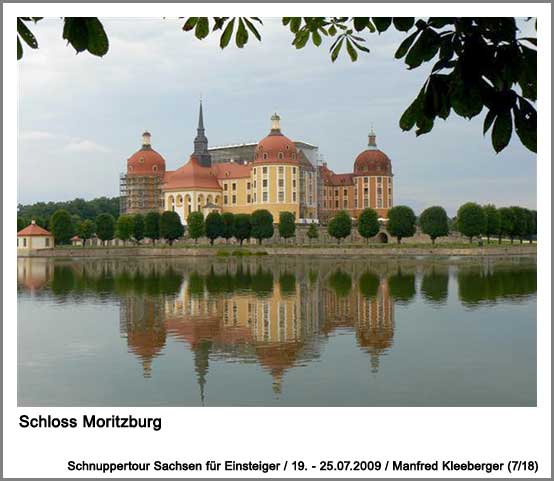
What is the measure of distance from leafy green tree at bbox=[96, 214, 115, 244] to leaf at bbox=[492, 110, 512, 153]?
38.6 metres

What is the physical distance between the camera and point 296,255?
3525 cm

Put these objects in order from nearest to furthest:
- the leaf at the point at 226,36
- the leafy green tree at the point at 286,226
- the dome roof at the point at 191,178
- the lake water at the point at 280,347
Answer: the leaf at the point at 226,36, the lake water at the point at 280,347, the leafy green tree at the point at 286,226, the dome roof at the point at 191,178

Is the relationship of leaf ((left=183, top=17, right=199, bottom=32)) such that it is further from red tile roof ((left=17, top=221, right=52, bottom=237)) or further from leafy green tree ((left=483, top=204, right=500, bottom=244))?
leafy green tree ((left=483, top=204, right=500, bottom=244))

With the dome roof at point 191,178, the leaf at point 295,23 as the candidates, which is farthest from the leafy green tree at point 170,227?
the leaf at point 295,23

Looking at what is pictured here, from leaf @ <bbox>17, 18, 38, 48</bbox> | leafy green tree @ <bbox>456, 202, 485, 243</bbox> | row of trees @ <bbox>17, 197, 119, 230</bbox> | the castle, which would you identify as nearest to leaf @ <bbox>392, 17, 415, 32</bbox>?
leaf @ <bbox>17, 18, 38, 48</bbox>

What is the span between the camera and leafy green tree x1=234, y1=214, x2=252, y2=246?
40.9 meters

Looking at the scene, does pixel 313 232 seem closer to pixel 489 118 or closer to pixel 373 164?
pixel 373 164

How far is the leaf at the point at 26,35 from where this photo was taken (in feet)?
8.03

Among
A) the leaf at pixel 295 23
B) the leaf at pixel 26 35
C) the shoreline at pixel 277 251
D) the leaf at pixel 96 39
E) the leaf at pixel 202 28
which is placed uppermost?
the leaf at pixel 295 23

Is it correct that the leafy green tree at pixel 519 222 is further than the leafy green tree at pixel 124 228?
No

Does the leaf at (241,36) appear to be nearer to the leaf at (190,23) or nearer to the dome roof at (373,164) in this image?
the leaf at (190,23)

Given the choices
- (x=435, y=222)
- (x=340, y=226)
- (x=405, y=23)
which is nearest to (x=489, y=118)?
(x=405, y=23)

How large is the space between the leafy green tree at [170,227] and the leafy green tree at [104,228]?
2902 mm

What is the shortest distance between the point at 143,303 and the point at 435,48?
1122cm
